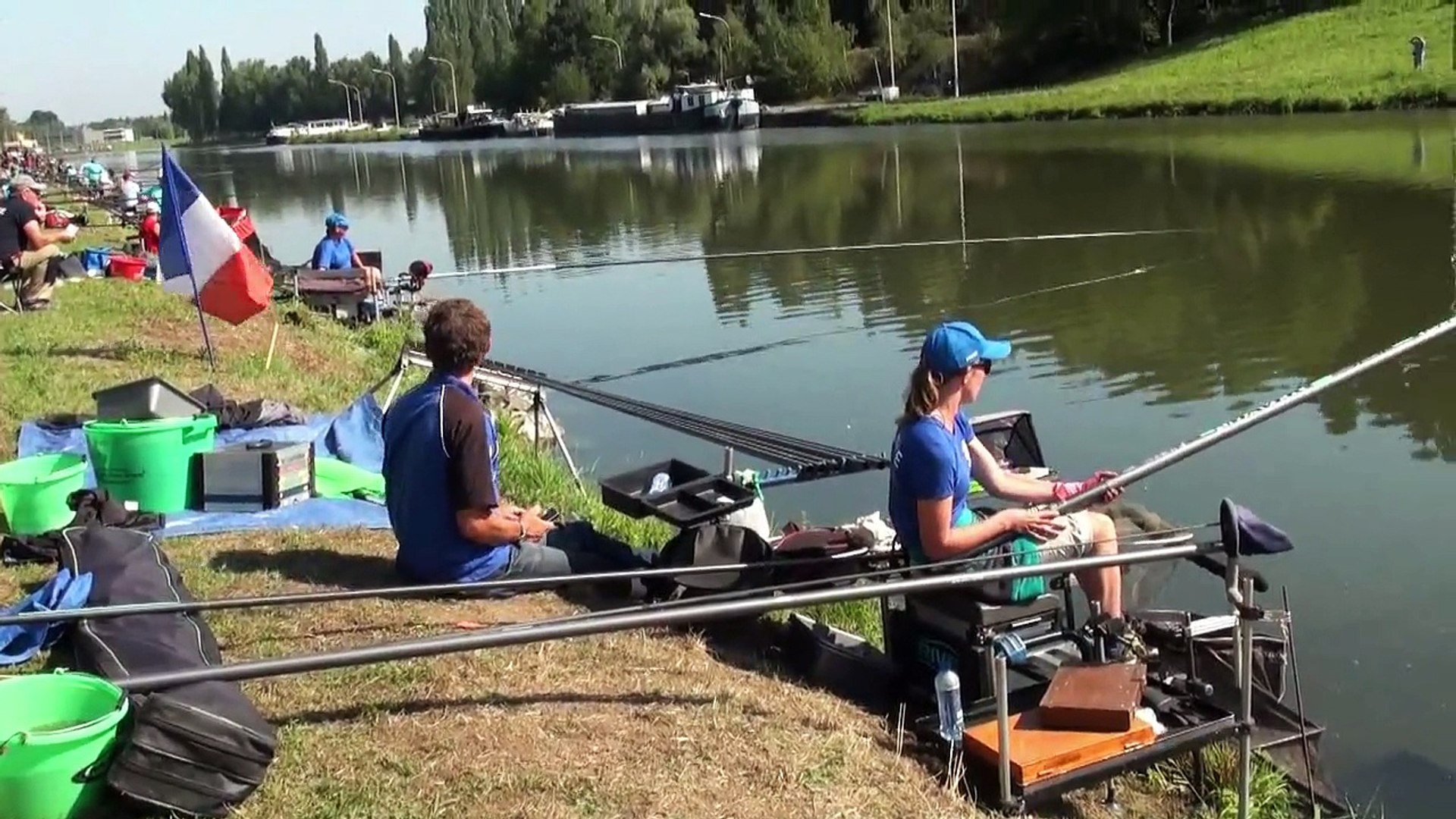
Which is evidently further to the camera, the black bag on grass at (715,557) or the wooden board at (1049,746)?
the black bag on grass at (715,557)

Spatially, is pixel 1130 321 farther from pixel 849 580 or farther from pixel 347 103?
pixel 347 103

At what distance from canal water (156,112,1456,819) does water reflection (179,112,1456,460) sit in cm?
7

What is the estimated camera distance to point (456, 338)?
17.7 ft

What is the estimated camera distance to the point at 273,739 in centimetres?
396

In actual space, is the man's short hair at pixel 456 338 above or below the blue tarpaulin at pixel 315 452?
above

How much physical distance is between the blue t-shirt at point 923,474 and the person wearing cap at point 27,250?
36.6 ft

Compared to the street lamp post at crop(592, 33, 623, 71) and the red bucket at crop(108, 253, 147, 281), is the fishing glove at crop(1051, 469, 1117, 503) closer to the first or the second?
the red bucket at crop(108, 253, 147, 281)

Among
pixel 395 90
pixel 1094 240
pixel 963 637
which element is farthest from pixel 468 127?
pixel 963 637

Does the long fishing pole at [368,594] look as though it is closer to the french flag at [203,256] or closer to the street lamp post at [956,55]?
the french flag at [203,256]

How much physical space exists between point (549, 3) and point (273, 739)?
119m

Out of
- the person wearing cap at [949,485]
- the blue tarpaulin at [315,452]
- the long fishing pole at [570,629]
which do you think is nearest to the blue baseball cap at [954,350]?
the person wearing cap at [949,485]

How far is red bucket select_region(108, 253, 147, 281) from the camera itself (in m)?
16.6

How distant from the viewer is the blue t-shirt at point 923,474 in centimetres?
479

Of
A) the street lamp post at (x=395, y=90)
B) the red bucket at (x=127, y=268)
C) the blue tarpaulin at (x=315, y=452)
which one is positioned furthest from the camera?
the street lamp post at (x=395, y=90)
